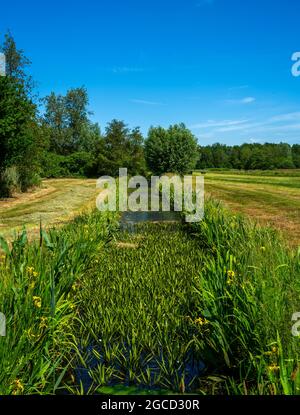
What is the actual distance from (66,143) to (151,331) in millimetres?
66529

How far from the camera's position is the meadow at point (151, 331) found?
11.8 ft

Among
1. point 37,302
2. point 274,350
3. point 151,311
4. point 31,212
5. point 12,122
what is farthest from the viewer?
point 12,122

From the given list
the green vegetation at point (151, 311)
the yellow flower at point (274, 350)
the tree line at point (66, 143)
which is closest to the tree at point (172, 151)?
the tree line at point (66, 143)

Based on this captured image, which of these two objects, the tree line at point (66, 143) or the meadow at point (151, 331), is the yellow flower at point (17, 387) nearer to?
the meadow at point (151, 331)

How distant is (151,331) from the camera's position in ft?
16.6

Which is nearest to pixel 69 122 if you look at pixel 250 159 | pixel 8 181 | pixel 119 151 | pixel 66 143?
pixel 66 143

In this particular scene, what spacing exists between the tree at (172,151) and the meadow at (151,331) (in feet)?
113

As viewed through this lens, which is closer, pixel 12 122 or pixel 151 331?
pixel 151 331

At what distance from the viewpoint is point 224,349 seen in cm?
409

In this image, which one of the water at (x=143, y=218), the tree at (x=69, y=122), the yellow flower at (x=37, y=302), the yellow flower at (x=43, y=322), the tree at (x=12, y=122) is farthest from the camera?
the tree at (x=69, y=122)

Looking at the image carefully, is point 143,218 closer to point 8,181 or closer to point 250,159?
point 8,181
